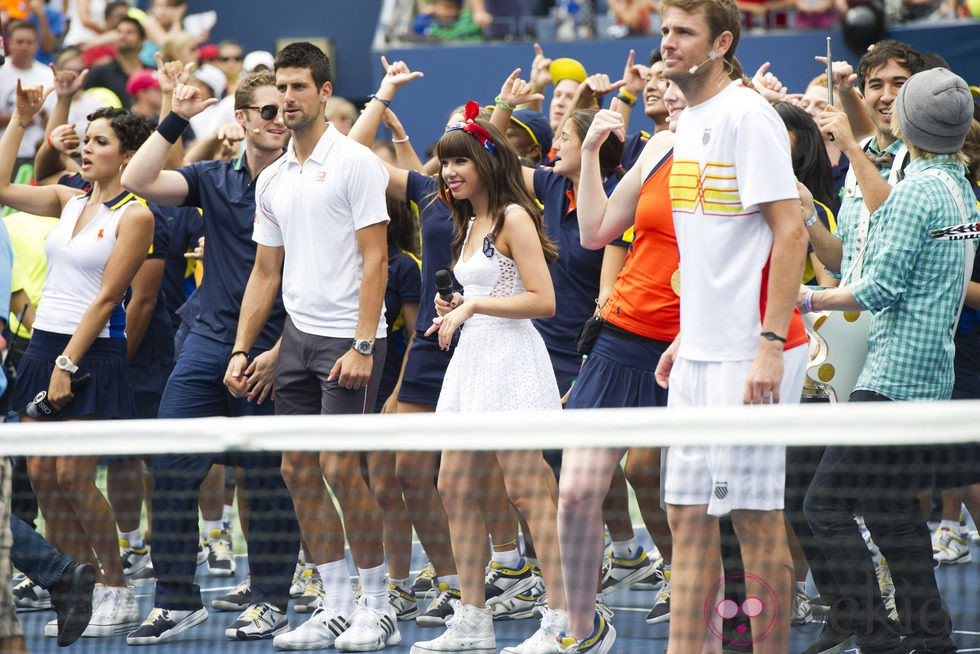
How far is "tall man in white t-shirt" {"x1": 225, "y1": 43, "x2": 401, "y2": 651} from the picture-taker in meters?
5.73

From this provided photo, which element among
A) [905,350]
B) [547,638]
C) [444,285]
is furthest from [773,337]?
[547,638]

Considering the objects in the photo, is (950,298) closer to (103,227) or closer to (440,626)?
(440,626)

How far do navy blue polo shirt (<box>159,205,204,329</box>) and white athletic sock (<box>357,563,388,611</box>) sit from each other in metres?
2.41

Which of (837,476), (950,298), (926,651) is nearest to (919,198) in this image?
(950,298)

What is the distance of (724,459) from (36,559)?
286 centimetres

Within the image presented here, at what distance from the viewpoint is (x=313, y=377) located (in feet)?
19.6

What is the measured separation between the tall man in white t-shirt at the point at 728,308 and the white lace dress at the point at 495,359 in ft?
4.11

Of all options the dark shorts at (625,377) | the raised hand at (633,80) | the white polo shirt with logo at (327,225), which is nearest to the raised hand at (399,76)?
the white polo shirt with logo at (327,225)

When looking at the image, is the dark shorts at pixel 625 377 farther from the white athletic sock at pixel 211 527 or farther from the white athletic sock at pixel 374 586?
the white athletic sock at pixel 211 527

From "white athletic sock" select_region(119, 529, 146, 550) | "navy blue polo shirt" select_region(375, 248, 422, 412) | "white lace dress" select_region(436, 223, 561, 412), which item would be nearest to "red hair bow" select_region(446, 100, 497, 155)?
"white lace dress" select_region(436, 223, 561, 412)

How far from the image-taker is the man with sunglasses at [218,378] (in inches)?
231

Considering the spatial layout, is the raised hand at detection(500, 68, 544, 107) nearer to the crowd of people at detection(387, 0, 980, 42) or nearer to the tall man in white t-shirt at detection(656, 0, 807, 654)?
the tall man in white t-shirt at detection(656, 0, 807, 654)

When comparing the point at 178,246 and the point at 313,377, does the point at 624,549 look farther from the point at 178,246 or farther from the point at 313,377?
the point at 178,246

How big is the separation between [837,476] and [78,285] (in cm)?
384
